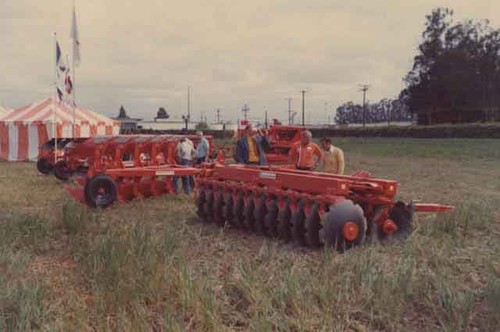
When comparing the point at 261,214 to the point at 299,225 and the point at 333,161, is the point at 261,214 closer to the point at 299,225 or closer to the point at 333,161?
the point at 299,225

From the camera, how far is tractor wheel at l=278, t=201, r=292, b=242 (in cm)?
788

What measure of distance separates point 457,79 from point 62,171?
51885 mm

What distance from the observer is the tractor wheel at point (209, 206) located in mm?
9477

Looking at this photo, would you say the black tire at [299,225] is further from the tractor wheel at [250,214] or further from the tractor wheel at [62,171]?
the tractor wheel at [62,171]

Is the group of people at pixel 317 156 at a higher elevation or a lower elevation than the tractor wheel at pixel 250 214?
higher

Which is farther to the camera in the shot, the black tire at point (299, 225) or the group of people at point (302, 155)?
the group of people at point (302, 155)

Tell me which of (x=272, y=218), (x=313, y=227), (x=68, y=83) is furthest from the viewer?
(x=68, y=83)

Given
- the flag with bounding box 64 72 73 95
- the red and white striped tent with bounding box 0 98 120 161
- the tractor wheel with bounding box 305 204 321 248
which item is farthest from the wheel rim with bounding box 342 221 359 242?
the red and white striped tent with bounding box 0 98 120 161

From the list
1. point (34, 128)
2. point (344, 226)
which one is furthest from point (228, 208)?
point (34, 128)

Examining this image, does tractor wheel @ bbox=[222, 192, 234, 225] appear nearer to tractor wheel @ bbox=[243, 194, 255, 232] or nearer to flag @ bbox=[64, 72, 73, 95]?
tractor wheel @ bbox=[243, 194, 255, 232]

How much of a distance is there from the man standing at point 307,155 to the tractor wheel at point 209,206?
1428mm

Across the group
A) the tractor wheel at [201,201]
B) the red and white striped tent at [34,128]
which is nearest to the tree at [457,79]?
the red and white striped tent at [34,128]

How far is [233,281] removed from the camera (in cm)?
536

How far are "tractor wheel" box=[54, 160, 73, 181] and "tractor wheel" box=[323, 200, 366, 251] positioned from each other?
1107 cm
